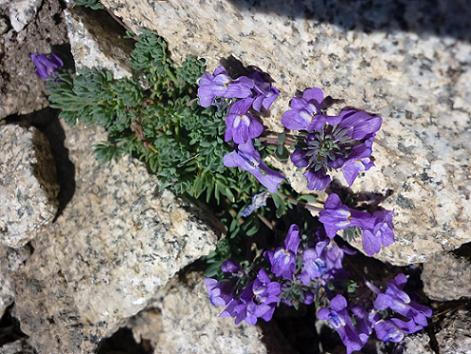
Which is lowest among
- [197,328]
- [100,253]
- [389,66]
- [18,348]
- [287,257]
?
[18,348]

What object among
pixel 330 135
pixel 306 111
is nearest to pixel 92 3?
pixel 306 111

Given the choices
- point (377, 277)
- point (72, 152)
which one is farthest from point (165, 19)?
point (377, 277)

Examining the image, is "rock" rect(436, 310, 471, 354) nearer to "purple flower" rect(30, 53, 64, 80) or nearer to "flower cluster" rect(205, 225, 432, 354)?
"flower cluster" rect(205, 225, 432, 354)

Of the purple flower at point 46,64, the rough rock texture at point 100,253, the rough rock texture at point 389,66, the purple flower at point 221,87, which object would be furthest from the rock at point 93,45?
the purple flower at point 221,87

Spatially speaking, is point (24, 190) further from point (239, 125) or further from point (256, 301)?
point (256, 301)

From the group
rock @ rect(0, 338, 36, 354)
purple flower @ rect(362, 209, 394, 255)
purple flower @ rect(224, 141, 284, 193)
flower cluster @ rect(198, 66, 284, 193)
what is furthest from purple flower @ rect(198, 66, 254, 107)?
rock @ rect(0, 338, 36, 354)

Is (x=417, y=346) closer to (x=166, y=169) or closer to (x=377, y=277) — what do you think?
(x=377, y=277)
